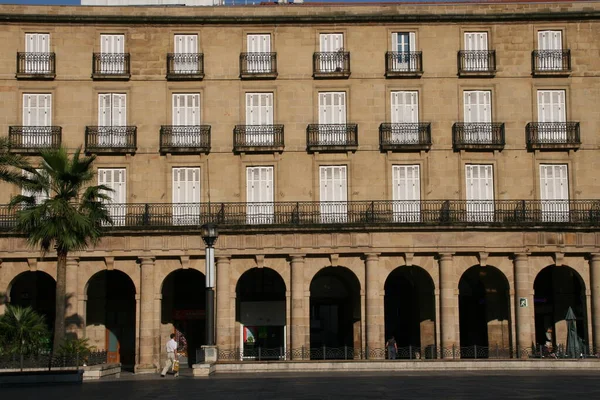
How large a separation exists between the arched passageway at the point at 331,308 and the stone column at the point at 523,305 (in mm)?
9010

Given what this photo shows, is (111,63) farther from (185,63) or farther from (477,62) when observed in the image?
(477,62)

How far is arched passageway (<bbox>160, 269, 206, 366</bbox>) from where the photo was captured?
55.0m

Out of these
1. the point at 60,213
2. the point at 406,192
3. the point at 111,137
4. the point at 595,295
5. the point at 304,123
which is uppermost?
the point at 304,123

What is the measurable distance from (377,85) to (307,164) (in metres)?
5.23

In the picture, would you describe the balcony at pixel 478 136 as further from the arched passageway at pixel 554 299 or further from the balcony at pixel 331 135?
the arched passageway at pixel 554 299

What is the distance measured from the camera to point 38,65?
53688 mm

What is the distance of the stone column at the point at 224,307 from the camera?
50.9 metres

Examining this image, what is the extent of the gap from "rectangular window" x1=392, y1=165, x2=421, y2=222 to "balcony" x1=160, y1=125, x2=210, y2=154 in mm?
9259

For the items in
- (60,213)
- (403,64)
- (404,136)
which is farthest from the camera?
(403,64)

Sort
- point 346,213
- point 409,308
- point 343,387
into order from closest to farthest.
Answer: point 343,387, point 346,213, point 409,308

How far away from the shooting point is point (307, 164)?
175 feet

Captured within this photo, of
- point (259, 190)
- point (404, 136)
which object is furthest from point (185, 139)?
point (404, 136)

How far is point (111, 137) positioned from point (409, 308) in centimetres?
1732

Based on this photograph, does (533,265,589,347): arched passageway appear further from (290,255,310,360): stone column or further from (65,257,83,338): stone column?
(65,257,83,338): stone column
